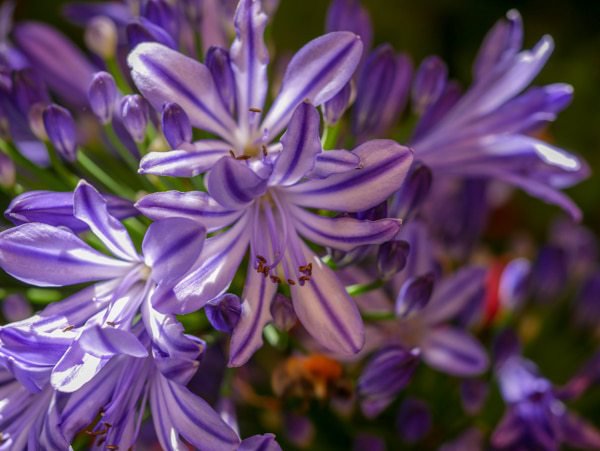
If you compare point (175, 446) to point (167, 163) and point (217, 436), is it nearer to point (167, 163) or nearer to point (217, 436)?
point (217, 436)

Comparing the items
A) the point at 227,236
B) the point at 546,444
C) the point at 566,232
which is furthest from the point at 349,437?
the point at 566,232

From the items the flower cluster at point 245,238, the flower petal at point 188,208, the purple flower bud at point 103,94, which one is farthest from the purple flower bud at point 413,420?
the purple flower bud at point 103,94

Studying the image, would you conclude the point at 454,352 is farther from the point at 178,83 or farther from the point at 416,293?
the point at 178,83

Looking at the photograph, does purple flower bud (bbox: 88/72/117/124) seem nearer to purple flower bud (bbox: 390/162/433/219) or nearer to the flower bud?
the flower bud

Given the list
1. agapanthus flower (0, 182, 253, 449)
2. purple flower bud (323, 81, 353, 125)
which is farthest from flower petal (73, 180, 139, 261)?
purple flower bud (323, 81, 353, 125)

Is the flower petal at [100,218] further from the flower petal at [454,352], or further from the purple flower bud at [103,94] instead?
the flower petal at [454,352]

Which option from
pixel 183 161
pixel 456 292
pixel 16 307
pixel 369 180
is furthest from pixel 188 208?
pixel 456 292
